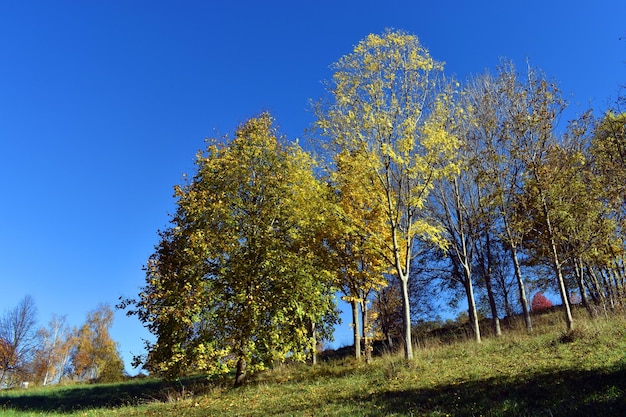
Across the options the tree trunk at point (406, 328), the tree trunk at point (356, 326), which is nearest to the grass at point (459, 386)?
the tree trunk at point (406, 328)

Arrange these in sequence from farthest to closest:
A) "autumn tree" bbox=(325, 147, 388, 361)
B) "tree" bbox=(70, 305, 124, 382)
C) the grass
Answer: "tree" bbox=(70, 305, 124, 382) → "autumn tree" bbox=(325, 147, 388, 361) → the grass

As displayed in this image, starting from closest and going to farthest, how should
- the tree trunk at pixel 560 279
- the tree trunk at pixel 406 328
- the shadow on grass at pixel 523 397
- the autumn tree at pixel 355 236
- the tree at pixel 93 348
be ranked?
the shadow on grass at pixel 523 397
the tree trunk at pixel 406 328
the tree trunk at pixel 560 279
the autumn tree at pixel 355 236
the tree at pixel 93 348

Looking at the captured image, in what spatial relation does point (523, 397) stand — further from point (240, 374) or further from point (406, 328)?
point (240, 374)

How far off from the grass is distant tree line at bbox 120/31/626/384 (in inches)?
55.7

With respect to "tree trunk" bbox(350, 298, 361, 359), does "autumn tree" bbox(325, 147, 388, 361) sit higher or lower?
higher

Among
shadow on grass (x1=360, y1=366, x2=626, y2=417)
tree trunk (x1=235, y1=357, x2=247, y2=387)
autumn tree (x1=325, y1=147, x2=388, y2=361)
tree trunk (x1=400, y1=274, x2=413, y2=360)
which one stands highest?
autumn tree (x1=325, y1=147, x2=388, y2=361)

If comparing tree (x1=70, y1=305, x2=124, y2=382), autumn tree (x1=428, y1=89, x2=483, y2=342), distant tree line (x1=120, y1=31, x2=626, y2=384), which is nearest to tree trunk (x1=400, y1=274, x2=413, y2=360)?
distant tree line (x1=120, y1=31, x2=626, y2=384)

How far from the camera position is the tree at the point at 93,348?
61.3 metres

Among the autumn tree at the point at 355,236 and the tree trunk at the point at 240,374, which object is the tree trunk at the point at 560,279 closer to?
the autumn tree at the point at 355,236

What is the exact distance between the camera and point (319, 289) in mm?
17375

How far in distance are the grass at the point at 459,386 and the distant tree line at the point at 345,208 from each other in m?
1.41

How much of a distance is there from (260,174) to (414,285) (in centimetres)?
1897

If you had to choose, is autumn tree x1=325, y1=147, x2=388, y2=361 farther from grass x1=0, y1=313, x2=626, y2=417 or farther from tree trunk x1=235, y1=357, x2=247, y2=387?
tree trunk x1=235, y1=357, x2=247, y2=387

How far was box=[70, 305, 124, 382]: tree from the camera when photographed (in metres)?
61.3
